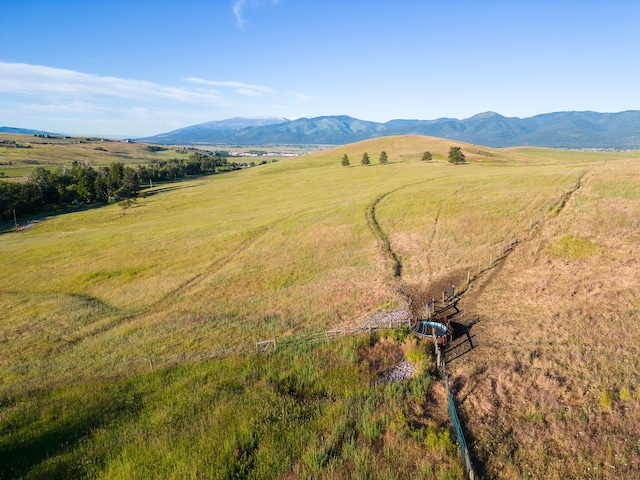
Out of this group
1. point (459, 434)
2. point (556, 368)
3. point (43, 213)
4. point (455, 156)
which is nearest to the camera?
point (459, 434)

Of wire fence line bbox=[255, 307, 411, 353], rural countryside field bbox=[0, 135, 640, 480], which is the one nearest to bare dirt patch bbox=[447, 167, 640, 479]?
rural countryside field bbox=[0, 135, 640, 480]

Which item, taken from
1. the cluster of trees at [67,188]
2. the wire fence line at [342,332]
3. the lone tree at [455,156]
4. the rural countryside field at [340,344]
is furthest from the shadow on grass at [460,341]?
the cluster of trees at [67,188]

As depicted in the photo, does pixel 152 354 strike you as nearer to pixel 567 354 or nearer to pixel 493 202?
pixel 567 354

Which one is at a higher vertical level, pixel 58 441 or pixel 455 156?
pixel 455 156

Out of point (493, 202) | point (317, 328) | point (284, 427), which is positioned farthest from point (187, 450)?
point (493, 202)

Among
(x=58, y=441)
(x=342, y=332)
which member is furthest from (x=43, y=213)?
(x=342, y=332)

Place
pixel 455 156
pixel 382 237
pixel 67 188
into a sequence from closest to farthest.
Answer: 1. pixel 382 237
2. pixel 455 156
3. pixel 67 188

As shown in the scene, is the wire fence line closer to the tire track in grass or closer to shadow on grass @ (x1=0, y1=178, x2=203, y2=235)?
the tire track in grass

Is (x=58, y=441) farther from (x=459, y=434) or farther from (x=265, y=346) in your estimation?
(x=459, y=434)
